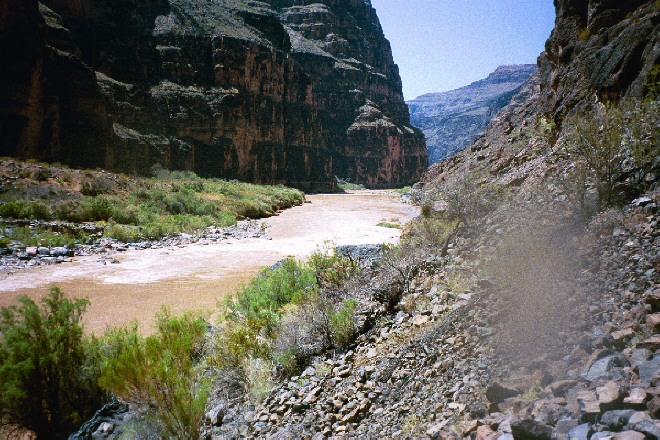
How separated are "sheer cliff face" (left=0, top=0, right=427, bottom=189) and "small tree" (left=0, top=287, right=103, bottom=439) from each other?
30.9m

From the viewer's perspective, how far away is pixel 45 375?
3619mm

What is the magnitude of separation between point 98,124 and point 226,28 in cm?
3290

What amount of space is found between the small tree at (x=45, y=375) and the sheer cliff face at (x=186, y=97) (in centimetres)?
3091

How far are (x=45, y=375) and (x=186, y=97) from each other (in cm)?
5036

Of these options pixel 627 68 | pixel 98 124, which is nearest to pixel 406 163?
pixel 98 124

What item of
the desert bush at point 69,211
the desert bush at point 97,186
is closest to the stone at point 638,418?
the desert bush at point 69,211

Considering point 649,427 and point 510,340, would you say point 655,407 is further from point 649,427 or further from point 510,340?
point 510,340

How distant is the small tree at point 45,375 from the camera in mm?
3449

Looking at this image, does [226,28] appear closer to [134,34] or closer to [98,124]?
[134,34]

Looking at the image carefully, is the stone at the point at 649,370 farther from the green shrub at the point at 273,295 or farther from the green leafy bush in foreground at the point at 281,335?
the green shrub at the point at 273,295

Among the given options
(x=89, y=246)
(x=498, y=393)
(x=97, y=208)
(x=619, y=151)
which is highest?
(x=97, y=208)

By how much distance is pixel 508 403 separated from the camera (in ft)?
6.89

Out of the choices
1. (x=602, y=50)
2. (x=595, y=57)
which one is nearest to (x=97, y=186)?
(x=595, y=57)

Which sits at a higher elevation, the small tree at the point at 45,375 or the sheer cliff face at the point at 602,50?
the sheer cliff face at the point at 602,50
